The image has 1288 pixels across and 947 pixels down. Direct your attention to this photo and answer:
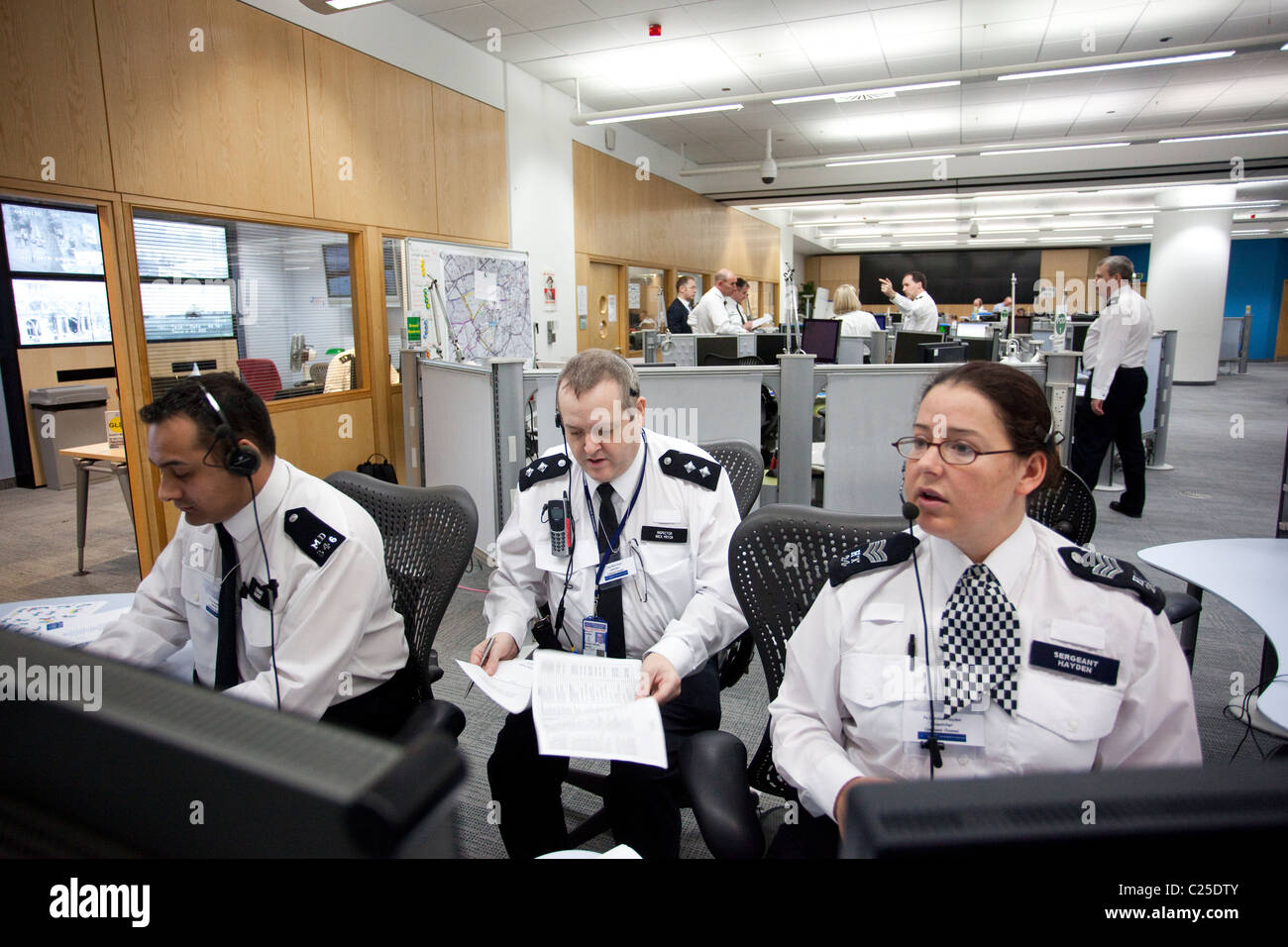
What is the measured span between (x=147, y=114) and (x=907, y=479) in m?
4.57

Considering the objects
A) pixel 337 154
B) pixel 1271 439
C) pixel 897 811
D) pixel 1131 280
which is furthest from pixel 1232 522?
pixel 337 154

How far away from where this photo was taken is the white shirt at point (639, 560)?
68.0 inches

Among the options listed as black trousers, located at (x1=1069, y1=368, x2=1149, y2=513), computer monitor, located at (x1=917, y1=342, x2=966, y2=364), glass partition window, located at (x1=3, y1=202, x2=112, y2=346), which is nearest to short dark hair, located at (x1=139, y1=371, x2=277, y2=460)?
computer monitor, located at (x1=917, y1=342, x2=966, y2=364)

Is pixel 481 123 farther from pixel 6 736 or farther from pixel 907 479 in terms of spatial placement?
pixel 6 736

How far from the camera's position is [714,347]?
6.55 meters

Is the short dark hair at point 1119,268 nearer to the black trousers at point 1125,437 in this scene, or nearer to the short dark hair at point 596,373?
the black trousers at point 1125,437

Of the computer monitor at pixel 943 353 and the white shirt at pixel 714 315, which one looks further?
the white shirt at pixel 714 315

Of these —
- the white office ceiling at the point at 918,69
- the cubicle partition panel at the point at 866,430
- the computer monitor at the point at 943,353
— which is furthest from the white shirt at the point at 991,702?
the white office ceiling at the point at 918,69

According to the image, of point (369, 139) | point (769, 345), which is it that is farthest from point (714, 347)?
point (369, 139)

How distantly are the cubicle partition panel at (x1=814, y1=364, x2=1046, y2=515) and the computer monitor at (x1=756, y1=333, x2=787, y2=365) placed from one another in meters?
3.10

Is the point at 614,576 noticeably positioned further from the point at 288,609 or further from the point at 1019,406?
the point at 1019,406

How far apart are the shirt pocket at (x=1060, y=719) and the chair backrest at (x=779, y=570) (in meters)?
0.42

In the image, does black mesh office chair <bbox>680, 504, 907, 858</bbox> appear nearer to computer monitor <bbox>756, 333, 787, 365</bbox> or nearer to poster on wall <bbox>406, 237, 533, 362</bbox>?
poster on wall <bbox>406, 237, 533, 362</bbox>

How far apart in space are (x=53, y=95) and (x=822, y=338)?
5.07 m
